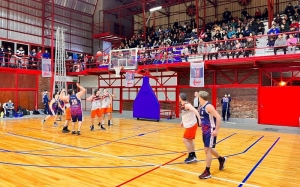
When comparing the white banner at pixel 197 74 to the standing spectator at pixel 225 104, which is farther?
the standing spectator at pixel 225 104

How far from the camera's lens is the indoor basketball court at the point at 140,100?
6.03 m

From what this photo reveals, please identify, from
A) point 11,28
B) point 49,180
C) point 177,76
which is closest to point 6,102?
point 11,28

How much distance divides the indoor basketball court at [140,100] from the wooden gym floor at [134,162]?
0.11 ft

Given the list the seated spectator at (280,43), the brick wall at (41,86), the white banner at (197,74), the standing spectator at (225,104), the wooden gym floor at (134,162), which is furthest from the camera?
the brick wall at (41,86)

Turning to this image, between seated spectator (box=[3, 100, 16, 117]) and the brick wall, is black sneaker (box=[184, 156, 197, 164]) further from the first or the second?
the brick wall

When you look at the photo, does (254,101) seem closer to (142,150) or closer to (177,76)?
(177,76)

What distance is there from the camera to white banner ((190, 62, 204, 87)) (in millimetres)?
15727

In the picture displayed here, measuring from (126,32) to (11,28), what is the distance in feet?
43.7

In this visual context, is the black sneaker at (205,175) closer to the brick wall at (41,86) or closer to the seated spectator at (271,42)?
the seated spectator at (271,42)

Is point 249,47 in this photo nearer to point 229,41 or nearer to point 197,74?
point 229,41

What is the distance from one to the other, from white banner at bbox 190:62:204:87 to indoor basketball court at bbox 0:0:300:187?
0.06 meters

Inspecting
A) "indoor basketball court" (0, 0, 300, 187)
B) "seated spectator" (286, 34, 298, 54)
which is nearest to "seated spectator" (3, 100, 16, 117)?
"indoor basketball court" (0, 0, 300, 187)

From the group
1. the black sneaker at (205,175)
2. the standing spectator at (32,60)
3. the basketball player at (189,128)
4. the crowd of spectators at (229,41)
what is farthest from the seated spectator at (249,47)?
the standing spectator at (32,60)

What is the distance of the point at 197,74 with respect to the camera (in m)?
15.9
